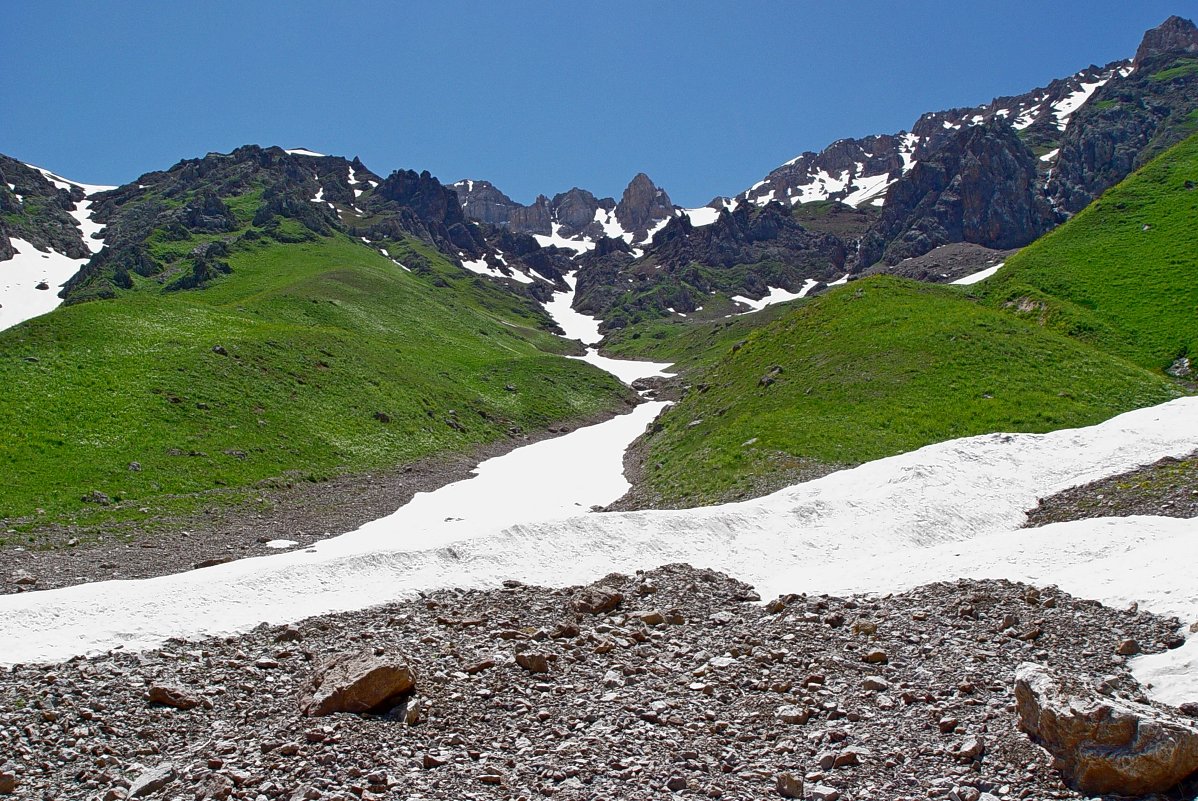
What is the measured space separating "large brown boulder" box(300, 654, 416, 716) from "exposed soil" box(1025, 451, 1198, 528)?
23.0m

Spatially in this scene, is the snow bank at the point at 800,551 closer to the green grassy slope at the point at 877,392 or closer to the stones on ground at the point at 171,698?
the stones on ground at the point at 171,698

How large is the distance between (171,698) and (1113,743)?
542 inches

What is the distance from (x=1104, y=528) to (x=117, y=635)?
2344 cm

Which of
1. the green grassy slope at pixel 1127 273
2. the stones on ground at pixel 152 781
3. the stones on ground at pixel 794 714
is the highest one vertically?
the green grassy slope at pixel 1127 273

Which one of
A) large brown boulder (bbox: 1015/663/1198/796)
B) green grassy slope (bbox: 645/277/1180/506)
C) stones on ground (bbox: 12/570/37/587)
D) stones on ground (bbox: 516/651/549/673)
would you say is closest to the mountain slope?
stones on ground (bbox: 12/570/37/587)

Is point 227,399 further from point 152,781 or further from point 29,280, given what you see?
point 29,280

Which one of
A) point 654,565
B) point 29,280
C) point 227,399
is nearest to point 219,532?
point 227,399

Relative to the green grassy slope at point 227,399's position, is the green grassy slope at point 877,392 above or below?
below

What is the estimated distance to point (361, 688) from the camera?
11102 mm

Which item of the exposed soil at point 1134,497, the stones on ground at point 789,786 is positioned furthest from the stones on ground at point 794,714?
the exposed soil at point 1134,497

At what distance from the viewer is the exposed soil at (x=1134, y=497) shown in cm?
2250

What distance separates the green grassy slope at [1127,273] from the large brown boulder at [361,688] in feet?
178

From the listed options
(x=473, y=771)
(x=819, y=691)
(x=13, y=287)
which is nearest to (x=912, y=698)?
(x=819, y=691)

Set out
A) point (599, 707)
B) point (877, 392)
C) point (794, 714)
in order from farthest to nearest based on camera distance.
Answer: point (877, 392)
point (599, 707)
point (794, 714)
